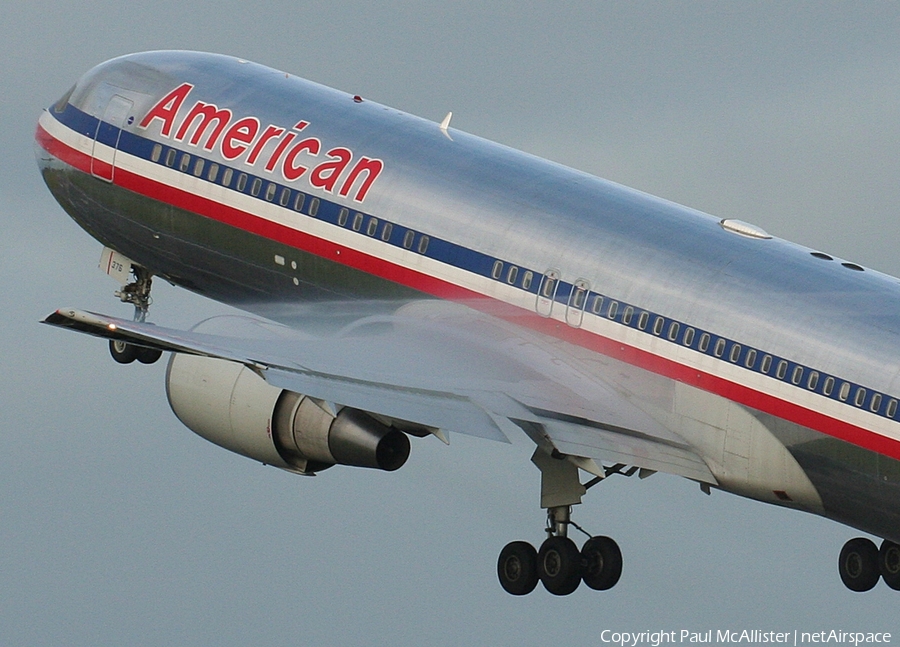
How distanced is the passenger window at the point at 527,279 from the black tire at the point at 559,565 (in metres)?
4.38

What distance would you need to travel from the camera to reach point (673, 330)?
125ft

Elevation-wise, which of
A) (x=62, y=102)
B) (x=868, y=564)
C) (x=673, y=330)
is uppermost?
(x=62, y=102)

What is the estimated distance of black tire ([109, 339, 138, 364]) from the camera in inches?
1921

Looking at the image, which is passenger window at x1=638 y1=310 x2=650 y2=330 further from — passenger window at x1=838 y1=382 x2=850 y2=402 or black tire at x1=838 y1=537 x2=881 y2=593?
black tire at x1=838 y1=537 x2=881 y2=593

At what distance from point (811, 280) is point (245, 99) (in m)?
13.0

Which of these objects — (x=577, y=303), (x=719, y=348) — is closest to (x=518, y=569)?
(x=577, y=303)

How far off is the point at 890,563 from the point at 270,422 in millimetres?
11313

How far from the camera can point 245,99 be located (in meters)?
45.2

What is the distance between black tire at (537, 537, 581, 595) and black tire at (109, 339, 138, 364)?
1231 cm

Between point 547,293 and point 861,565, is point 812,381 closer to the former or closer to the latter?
point 547,293

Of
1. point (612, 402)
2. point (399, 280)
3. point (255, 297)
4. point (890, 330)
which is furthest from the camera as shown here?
point (255, 297)

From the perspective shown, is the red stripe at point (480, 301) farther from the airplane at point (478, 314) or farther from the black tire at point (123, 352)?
the black tire at point (123, 352)

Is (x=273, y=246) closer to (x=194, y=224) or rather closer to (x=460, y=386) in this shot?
(x=194, y=224)

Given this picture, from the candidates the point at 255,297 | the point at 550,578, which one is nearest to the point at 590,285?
the point at 550,578
